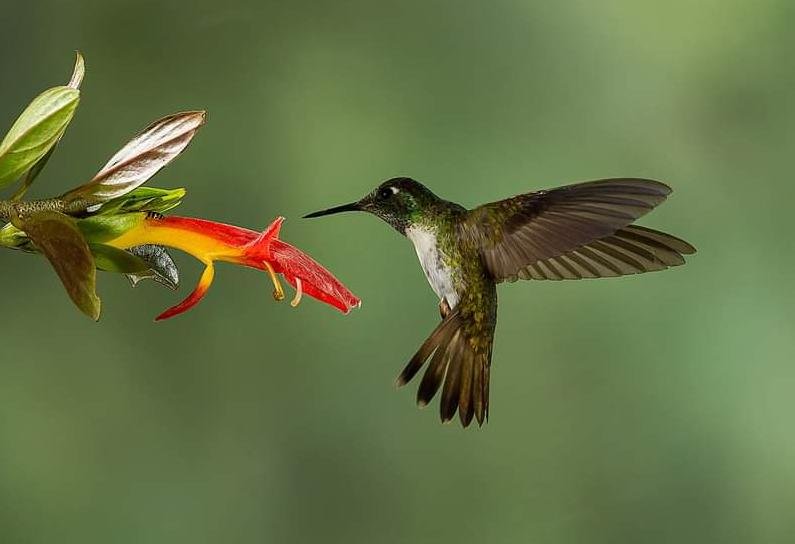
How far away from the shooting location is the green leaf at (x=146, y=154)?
0.48m

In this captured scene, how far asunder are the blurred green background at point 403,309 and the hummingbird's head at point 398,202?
75cm

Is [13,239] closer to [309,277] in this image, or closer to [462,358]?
[309,277]

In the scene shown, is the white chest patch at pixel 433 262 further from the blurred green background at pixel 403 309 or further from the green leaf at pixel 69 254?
the blurred green background at pixel 403 309

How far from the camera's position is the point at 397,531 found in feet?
4.95

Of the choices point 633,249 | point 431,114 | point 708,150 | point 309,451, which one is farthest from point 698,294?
point 633,249

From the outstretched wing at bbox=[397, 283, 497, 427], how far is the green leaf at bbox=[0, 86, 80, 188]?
296 millimetres

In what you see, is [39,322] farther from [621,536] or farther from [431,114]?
[621,536]

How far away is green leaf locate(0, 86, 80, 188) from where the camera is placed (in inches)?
18.8

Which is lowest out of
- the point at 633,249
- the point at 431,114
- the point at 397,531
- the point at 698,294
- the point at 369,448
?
the point at 397,531

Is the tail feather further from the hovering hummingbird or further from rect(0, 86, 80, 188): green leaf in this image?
rect(0, 86, 80, 188): green leaf

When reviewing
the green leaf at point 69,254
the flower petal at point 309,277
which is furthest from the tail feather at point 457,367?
the green leaf at point 69,254

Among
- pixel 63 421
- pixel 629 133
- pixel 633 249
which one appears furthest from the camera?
pixel 629 133

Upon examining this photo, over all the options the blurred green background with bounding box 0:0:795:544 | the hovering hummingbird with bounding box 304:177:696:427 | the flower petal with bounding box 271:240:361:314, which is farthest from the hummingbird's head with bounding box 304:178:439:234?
the blurred green background with bounding box 0:0:795:544

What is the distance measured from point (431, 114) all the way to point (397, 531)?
62 centimetres
